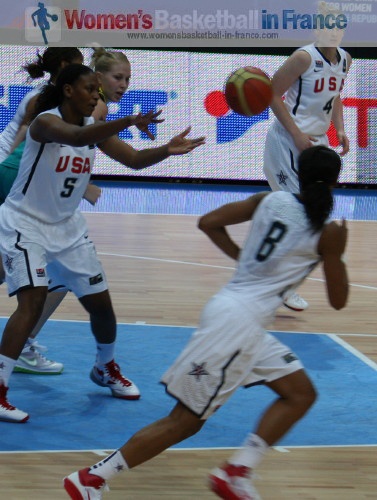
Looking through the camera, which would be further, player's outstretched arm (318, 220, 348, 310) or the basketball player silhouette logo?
the basketball player silhouette logo

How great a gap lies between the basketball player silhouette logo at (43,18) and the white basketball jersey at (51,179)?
34.1 feet

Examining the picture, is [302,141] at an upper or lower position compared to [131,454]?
upper

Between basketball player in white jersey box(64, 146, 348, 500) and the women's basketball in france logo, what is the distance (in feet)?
38.4

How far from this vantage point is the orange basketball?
213 inches

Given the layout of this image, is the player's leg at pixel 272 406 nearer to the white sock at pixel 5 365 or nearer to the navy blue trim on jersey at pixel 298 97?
the white sock at pixel 5 365

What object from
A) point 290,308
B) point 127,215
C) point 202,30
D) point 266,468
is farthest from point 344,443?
point 202,30

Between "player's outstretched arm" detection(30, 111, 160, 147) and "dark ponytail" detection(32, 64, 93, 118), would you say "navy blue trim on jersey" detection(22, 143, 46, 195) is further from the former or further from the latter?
"dark ponytail" detection(32, 64, 93, 118)

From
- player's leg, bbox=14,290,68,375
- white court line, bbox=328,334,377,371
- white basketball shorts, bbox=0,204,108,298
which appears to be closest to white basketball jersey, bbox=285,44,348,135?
white court line, bbox=328,334,377,371

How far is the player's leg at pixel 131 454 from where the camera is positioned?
3.63 metres

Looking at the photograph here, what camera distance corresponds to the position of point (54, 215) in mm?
4980

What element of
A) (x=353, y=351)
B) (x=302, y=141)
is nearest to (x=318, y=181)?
(x=353, y=351)

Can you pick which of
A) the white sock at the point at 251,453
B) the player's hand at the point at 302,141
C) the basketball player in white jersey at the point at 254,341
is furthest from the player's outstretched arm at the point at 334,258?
the player's hand at the point at 302,141

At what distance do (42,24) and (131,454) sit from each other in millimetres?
12210

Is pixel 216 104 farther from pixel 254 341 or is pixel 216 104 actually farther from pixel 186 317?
pixel 254 341
